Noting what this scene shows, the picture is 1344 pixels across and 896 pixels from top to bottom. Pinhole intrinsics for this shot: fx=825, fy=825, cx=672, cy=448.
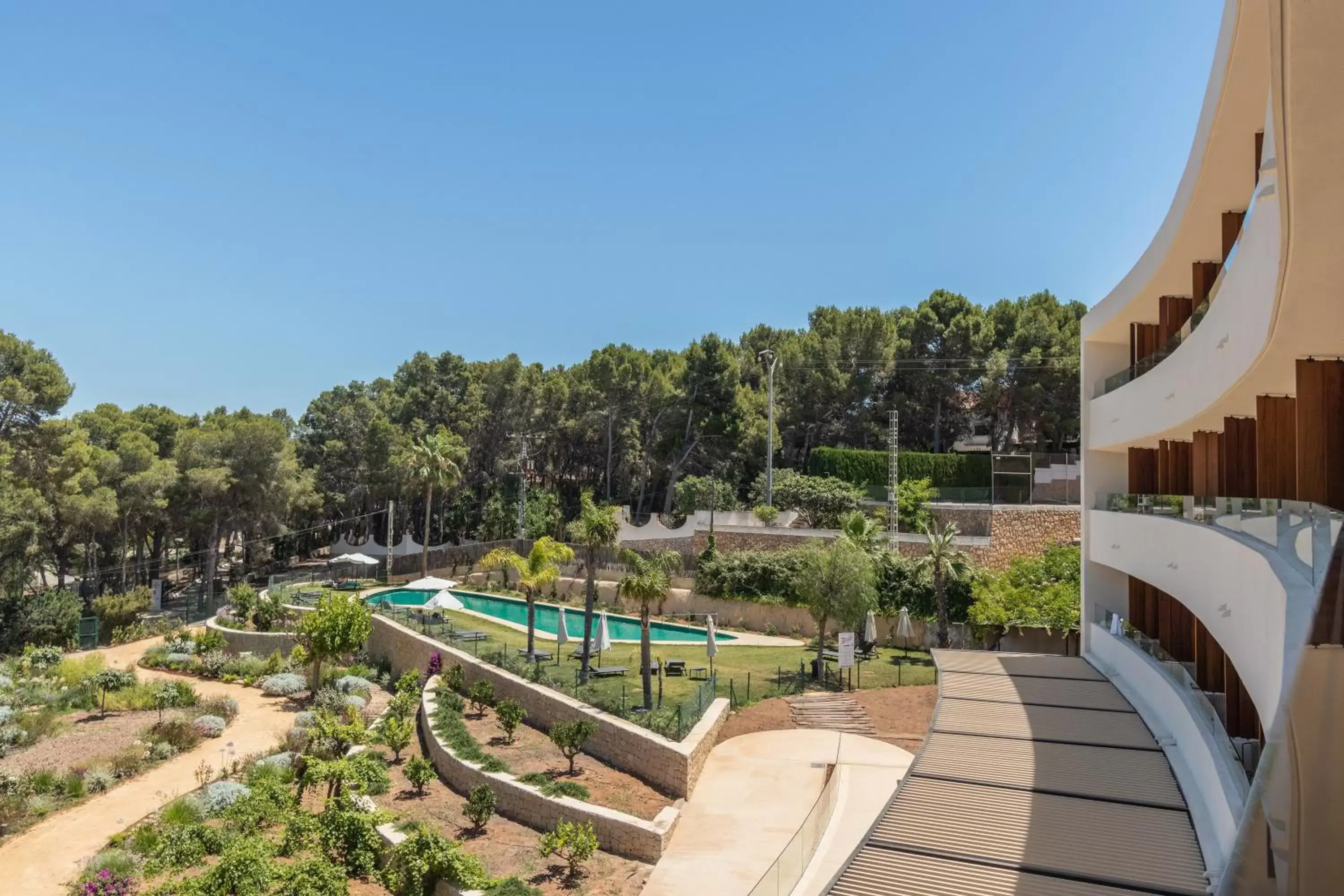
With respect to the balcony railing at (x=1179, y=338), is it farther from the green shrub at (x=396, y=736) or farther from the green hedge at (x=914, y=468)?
the green hedge at (x=914, y=468)

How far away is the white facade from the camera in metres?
5.13

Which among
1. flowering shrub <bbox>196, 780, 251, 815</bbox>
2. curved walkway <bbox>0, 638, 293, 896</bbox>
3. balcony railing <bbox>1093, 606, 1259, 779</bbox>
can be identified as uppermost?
balcony railing <bbox>1093, 606, 1259, 779</bbox>

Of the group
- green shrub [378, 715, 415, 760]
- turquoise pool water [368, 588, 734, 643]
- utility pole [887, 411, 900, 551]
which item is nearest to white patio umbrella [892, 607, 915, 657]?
utility pole [887, 411, 900, 551]

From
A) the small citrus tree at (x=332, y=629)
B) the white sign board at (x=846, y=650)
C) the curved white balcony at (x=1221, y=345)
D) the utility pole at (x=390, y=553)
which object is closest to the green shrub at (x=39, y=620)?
the utility pole at (x=390, y=553)

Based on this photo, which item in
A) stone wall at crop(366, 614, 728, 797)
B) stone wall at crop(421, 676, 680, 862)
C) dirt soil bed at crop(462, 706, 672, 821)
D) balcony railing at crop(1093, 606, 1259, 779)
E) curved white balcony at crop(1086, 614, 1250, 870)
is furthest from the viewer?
stone wall at crop(366, 614, 728, 797)

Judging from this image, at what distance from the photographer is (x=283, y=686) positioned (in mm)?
28016

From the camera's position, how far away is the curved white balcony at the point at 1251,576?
6.59m

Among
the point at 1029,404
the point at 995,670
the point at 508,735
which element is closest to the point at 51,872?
the point at 508,735

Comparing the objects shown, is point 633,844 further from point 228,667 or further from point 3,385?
point 3,385

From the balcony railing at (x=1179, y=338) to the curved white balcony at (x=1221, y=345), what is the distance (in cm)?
4

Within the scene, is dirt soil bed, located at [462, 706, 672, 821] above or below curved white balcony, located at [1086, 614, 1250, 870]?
below

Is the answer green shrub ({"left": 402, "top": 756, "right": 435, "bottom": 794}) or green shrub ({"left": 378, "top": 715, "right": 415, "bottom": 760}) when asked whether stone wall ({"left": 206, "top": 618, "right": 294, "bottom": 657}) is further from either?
green shrub ({"left": 402, "top": 756, "right": 435, "bottom": 794})

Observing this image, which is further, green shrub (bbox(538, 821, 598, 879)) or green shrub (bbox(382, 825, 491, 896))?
green shrub (bbox(538, 821, 598, 879))

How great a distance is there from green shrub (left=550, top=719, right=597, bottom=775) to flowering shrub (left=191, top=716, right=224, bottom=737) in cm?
1179
